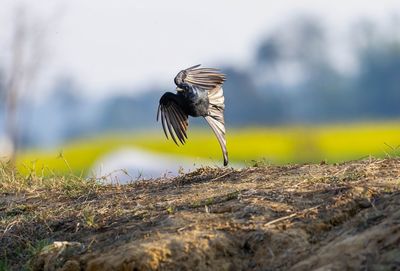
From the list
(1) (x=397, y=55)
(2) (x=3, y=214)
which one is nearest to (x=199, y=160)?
(2) (x=3, y=214)

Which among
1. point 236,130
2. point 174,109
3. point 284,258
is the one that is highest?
point 174,109

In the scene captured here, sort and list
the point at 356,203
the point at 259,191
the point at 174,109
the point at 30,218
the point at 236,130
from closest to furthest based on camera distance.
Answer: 1. the point at 356,203
2. the point at 259,191
3. the point at 30,218
4. the point at 174,109
5. the point at 236,130

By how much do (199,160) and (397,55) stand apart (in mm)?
59147

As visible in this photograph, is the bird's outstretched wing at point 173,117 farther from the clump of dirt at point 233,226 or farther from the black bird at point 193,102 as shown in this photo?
the clump of dirt at point 233,226

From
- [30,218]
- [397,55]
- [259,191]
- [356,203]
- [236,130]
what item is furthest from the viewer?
[397,55]

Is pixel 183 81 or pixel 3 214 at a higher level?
pixel 183 81

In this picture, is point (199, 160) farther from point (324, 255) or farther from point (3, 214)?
point (324, 255)

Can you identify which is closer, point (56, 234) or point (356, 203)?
point (356, 203)

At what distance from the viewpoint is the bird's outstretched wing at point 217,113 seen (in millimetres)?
10688

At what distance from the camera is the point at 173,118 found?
10.6 meters

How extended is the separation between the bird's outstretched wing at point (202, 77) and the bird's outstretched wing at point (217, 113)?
0.07 meters

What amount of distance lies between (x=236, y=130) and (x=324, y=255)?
49367 millimetres

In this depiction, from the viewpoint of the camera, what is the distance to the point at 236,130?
5641cm

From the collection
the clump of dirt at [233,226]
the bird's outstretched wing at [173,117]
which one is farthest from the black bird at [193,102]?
the clump of dirt at [233,226]
